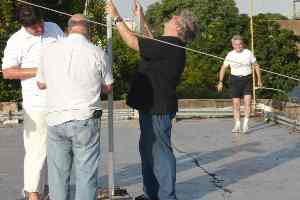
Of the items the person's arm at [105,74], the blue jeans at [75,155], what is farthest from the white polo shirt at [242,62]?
the blue jeans at [75,155]

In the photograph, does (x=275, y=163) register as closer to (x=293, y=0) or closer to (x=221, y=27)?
(x=221, y=27)

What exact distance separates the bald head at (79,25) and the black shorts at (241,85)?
20.7 ft

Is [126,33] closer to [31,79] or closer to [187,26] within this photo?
[187,26]

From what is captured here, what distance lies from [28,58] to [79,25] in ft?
2.63

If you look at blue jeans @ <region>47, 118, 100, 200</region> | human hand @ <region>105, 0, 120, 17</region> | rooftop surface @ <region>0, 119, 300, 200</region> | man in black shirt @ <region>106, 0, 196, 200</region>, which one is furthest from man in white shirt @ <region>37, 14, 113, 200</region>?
rooftop surface @ <region>0, 119, 300, 200</region>

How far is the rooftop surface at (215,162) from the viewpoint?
6.89 m

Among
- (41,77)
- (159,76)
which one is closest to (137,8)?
(159,76)

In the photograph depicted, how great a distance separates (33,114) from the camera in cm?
591

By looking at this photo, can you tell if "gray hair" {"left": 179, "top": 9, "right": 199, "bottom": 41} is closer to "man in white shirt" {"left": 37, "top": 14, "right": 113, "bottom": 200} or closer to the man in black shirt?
the man in black shirt

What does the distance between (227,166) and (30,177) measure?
2963 millimetres

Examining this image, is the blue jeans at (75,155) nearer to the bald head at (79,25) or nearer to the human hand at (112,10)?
the bald head at (79,25)

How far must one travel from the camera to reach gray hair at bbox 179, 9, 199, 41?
616 cm

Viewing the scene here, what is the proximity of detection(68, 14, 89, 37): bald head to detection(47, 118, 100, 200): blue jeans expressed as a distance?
68 cm

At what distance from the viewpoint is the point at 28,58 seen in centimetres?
598
